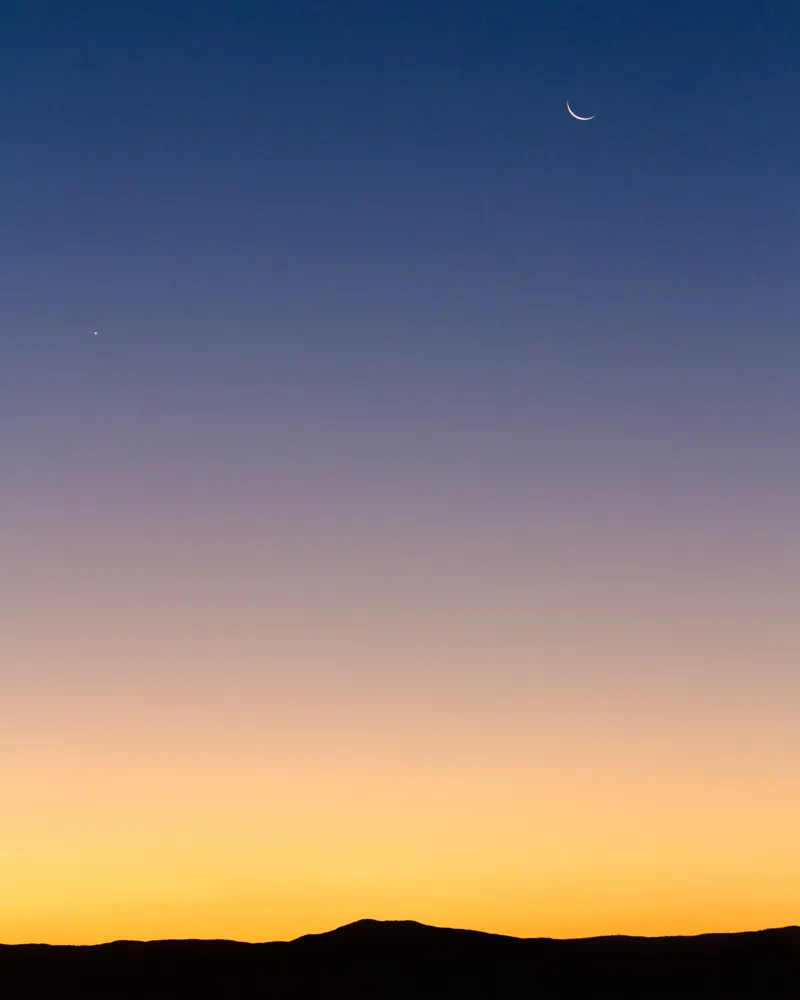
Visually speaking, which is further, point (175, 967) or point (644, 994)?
point (175, 967)

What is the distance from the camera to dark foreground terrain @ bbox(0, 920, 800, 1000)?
244 ft

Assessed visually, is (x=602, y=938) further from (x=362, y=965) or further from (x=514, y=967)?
(x=362, y=965)

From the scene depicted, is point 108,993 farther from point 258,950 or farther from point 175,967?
point 258,950

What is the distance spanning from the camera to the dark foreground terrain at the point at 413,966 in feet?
244

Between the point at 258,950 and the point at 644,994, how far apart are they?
23291 millimetres

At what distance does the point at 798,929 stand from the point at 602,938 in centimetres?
1141

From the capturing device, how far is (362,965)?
7806 cm

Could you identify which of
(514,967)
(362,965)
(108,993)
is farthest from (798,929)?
(108,993)

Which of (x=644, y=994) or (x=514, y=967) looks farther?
(x=514, y=967)

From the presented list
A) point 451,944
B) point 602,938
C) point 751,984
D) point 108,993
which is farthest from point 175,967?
point 751,984

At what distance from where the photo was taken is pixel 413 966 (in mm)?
77750

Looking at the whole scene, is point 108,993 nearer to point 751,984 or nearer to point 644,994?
point 644,994

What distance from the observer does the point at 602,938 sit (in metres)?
82.2

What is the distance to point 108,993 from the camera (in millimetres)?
75125
